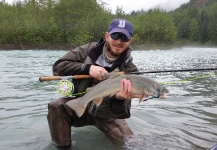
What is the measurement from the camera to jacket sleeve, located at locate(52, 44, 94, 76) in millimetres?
4156

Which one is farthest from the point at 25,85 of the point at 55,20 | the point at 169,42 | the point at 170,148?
the point at 169,42

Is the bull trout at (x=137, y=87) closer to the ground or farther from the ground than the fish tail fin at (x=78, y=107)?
farther from the ground

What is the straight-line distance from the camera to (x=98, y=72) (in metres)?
3.83

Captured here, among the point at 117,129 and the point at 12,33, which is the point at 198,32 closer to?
the point at 12,33

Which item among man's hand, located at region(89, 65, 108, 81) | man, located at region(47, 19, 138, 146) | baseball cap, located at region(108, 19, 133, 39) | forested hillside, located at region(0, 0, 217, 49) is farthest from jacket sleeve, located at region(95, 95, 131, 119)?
forested hillside, located at region(0, 0, 217, 49)

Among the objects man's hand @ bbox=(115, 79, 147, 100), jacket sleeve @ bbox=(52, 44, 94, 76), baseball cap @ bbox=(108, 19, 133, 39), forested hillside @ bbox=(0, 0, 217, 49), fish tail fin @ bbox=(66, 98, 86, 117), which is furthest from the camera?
forested hillside @ bbox=(0, 0, 217, 49)

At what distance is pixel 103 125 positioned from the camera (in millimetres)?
4531

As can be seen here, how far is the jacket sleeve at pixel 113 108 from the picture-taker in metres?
3.99

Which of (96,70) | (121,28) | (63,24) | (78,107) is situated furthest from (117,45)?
(63,24)

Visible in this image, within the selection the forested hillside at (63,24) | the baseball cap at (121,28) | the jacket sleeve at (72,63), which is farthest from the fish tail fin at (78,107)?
the forested hillside at (63,24)

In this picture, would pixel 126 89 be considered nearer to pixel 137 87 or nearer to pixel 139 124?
pixel 137 87

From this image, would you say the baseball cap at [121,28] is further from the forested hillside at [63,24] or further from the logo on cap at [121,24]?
the forested hillside at [63,24]

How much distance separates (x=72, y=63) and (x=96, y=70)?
20.3 inches

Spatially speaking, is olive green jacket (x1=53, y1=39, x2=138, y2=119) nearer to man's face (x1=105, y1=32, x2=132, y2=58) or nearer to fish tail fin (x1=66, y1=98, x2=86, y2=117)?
man's face (x1=105, y1=32, x2=132, y2=58)
